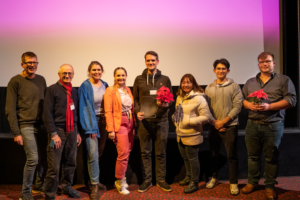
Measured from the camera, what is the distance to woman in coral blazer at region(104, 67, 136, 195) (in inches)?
114

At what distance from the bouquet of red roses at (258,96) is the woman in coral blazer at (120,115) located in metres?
1.46

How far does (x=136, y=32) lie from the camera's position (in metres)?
3.89

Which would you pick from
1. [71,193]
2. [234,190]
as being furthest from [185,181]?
[71,193]

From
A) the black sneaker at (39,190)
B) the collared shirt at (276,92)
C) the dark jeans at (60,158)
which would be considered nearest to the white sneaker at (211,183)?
the collared shirt at (276,92)

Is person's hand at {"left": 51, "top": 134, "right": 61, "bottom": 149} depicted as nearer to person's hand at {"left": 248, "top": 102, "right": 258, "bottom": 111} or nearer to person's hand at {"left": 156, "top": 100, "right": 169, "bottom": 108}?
person's hand at {"left": 156, "top": 100, "right": 169, "bottom": 108}

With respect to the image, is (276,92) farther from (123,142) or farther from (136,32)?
(136,32)

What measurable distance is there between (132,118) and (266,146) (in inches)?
65.9

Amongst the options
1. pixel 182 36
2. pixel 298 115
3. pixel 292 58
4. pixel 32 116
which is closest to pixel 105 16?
pixel 182 36

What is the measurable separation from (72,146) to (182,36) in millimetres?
2415

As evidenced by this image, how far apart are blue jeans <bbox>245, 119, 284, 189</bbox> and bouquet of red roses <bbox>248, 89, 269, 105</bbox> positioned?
33 cm

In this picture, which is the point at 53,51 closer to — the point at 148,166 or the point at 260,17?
the point at 148,166

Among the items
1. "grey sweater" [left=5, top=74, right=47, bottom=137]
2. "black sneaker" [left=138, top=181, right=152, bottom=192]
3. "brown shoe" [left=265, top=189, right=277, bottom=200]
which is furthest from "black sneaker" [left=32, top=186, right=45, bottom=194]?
"brown shoe" [left=265, top=189, right=277, bottom=200]

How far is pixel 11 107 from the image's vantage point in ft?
8.71

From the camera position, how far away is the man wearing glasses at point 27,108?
268cm
